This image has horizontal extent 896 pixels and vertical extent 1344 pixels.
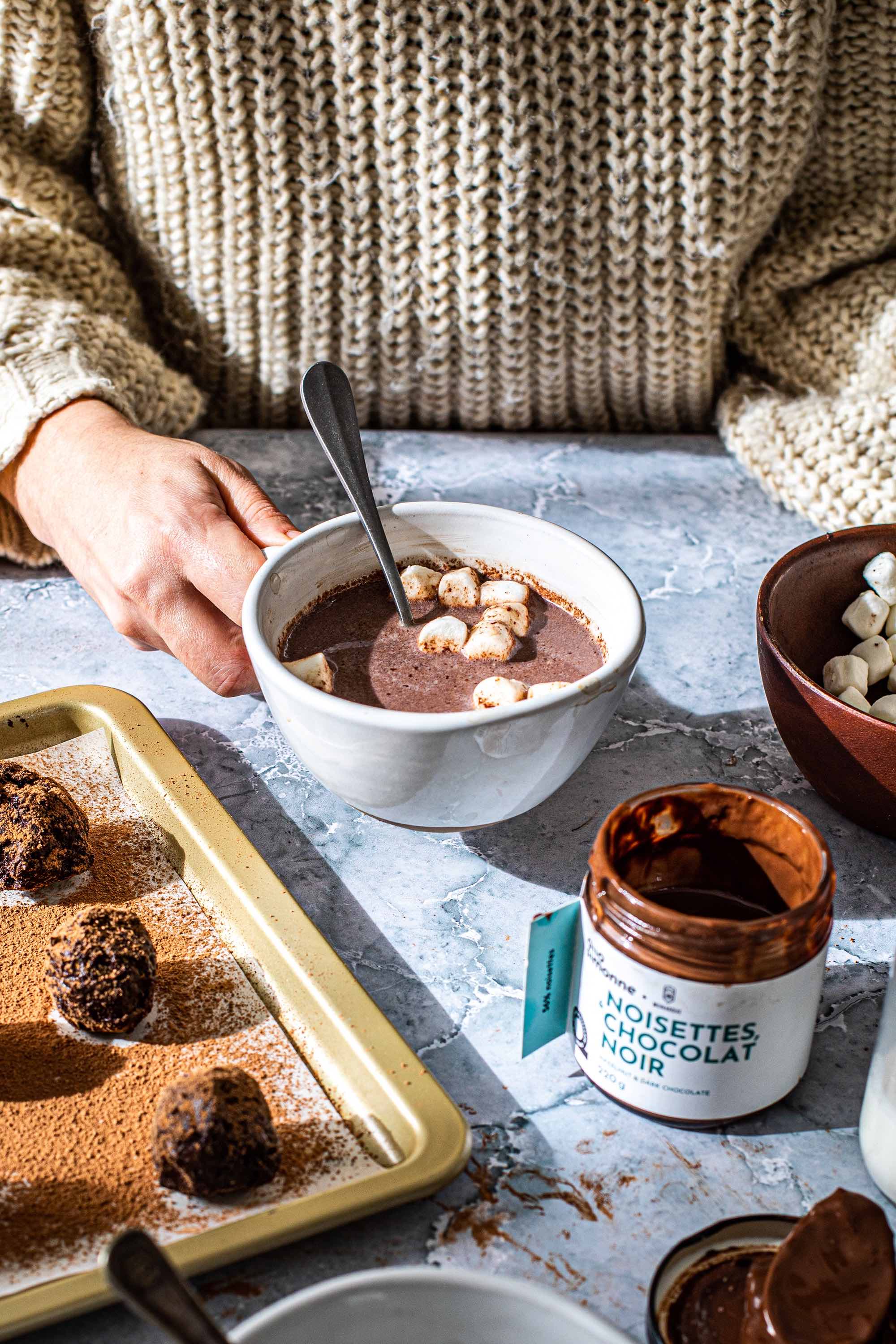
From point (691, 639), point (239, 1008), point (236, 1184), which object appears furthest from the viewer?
point (691, 639)

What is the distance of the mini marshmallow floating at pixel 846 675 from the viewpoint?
767 mm

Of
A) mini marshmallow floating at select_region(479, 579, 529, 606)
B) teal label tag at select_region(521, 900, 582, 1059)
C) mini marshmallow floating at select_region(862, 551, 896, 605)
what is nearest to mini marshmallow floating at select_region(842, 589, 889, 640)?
mini marshmallow floating at select_region(862, 551, 896, 605)

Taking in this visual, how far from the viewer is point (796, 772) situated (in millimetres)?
832

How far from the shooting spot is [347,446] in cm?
83

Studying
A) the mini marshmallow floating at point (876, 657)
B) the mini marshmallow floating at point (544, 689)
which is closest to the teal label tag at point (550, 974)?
the mini marshmallow floating at point (544, 689)

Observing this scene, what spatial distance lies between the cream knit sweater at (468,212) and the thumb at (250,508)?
22 cm

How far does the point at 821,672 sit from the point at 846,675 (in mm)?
35

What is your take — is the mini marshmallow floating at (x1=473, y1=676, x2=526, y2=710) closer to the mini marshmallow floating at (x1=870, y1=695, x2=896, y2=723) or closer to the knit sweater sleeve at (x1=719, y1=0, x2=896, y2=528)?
the mini marshmallow floating at (x1=870, y1=695, x2=896, y2=723)

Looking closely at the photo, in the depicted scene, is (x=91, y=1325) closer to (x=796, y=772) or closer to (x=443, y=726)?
(x=443, y=726)

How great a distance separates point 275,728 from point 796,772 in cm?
39

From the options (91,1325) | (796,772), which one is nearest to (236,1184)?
(91,1325)

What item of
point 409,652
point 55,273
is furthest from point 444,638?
point 55,273

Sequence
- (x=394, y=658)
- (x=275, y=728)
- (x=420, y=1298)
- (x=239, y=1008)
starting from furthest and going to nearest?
(x=275, y=728)
(x=394, y=658)
(x=239, y=1008)
(x=420, y=1298)

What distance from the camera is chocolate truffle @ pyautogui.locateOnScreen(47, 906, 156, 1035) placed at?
0.60 metres
